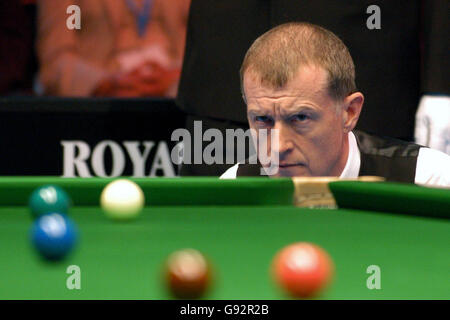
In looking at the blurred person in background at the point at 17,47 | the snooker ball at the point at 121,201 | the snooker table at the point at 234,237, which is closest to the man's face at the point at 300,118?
the snooker table at the point at 234,237

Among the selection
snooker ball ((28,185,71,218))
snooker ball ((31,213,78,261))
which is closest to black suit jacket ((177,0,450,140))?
snooker ball ((28,185,71,218))

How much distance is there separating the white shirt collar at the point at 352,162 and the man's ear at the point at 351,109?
0.07 meters

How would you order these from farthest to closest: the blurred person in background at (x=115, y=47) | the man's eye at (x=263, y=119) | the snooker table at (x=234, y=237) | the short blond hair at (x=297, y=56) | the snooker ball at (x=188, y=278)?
the blurred person in background at (x=115, y=47)
the man's eye at (x=263, y=119)
the short blond hair at (x=297, y=56)
the snooker table at (x=234, y=237)
the snooker ball at (x=188, y=278)

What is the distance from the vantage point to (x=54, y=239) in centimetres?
193

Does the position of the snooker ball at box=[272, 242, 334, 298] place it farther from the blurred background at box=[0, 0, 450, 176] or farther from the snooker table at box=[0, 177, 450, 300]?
the blurred background at box=[0, 0, 450, 176]

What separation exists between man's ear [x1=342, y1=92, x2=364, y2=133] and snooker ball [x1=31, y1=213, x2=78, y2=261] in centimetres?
181

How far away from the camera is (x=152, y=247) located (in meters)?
2.12

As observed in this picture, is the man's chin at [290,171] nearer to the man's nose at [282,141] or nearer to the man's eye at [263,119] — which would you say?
the man's nose at [282,141]

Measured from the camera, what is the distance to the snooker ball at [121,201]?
249 cm

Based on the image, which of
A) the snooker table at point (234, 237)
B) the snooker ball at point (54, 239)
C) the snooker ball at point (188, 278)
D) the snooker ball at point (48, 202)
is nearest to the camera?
the snooker ball at point (188, 278)

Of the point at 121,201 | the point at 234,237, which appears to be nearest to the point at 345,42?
the point at 121,201

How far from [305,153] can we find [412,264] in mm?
1563

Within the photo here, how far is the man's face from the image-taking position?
11.4 feet

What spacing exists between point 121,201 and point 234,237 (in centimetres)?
40
